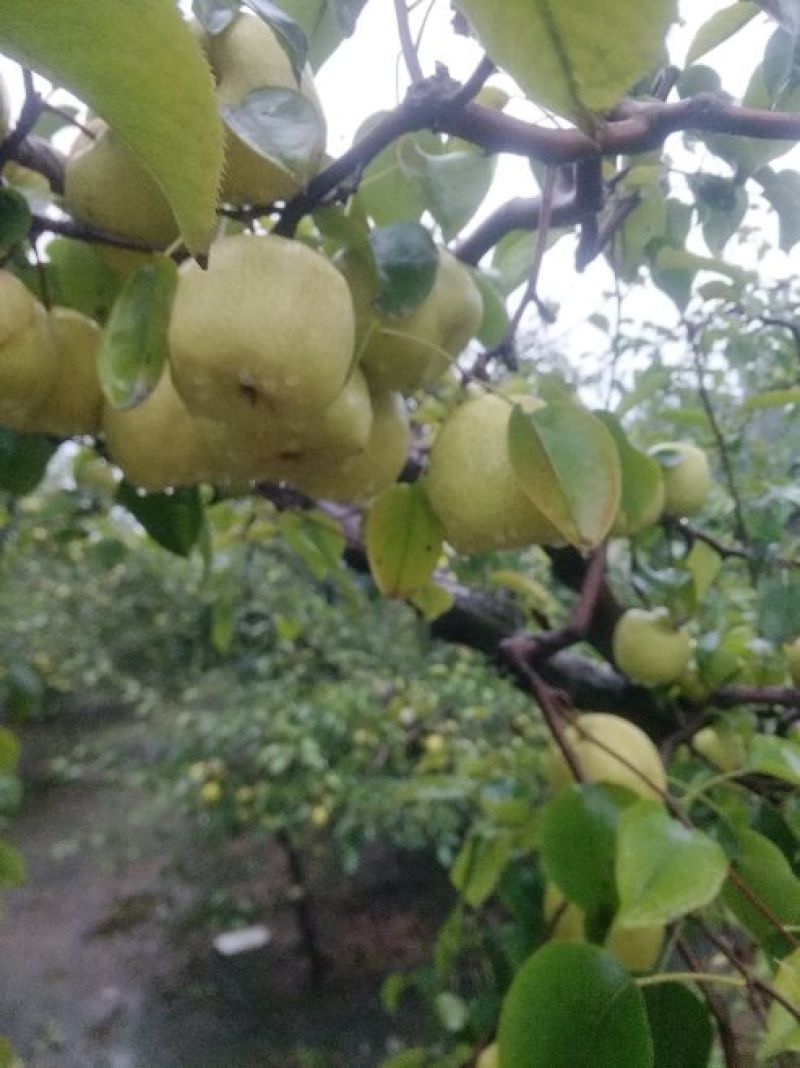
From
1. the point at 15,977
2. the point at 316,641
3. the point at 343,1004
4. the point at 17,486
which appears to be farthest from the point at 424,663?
the point at 17,486

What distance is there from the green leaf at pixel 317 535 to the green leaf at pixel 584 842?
0.45 meters

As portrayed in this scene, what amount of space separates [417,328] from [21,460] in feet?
0.98

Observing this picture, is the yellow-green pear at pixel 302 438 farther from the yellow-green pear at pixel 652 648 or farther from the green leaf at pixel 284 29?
the yellow-green pear at pixel 652 648

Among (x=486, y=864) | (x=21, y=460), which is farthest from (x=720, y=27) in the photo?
(x=486, y=864)

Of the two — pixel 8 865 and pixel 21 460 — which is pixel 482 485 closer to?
pixel 21 460

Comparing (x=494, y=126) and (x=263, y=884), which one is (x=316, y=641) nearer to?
(x=263, y=884)

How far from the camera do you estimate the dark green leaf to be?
624 mm

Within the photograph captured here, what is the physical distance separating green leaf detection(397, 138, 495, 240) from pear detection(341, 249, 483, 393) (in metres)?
0.03

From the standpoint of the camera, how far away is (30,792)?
355cm

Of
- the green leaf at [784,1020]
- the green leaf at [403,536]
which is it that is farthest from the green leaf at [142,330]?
the green leaf at [784,1020]

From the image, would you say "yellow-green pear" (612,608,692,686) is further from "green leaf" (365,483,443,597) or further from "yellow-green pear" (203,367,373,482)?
"yellow-green pear" (203,367,373,482)

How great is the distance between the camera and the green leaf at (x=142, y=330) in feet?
1.26

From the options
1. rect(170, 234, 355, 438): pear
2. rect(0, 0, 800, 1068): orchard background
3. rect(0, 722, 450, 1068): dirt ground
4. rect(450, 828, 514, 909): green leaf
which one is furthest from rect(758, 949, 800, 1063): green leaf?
rect(0, 722, 450, 1068): dirt ground

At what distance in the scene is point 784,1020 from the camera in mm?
369
